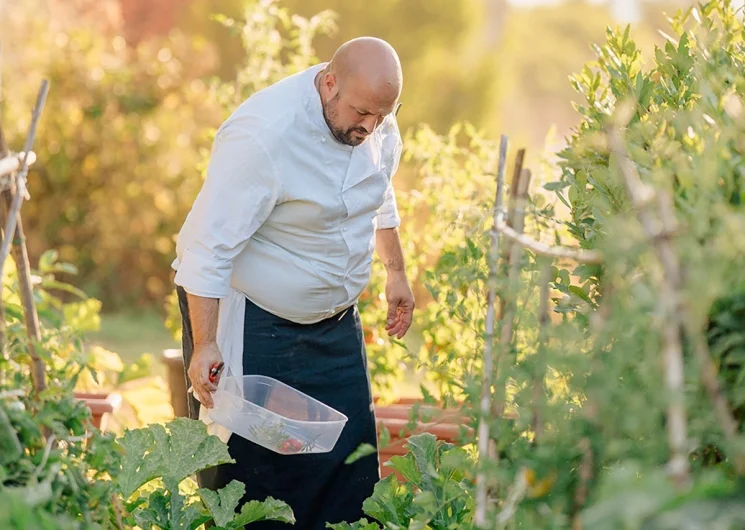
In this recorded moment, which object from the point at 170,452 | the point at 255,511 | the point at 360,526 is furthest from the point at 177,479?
the point at 360,526

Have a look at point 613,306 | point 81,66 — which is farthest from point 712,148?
point 81,66

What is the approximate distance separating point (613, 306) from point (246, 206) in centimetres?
138

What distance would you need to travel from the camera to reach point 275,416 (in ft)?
9.20

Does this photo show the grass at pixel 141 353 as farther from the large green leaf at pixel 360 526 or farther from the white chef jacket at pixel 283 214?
the large green leaf at pixel 360 526

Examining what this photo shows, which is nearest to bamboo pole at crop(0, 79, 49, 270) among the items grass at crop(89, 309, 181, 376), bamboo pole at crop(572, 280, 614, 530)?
bamboo pole at crop(572, 280, 614, 530)

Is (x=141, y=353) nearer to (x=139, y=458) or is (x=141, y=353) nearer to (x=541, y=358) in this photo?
(x=139, y=458)

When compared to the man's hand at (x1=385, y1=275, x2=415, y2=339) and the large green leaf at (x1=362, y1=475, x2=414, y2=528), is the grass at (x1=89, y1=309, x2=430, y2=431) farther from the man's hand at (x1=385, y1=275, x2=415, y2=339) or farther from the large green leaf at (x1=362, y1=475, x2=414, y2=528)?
the large green leaf at (x1=362, y1=475, x2=414, y2=528)

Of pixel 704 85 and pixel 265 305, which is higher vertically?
pixel 704 85

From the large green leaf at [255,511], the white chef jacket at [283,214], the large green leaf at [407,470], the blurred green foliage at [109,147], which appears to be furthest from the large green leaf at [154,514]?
the blurred green foliage at [109,147]

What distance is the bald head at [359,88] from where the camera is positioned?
2.73 meters

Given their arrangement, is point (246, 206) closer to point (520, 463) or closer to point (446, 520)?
point (446, 520)

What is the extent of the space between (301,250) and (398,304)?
2.06 feet

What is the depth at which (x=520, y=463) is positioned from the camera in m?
1.76

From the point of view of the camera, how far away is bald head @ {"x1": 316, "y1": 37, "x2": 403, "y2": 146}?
8.95 feet
